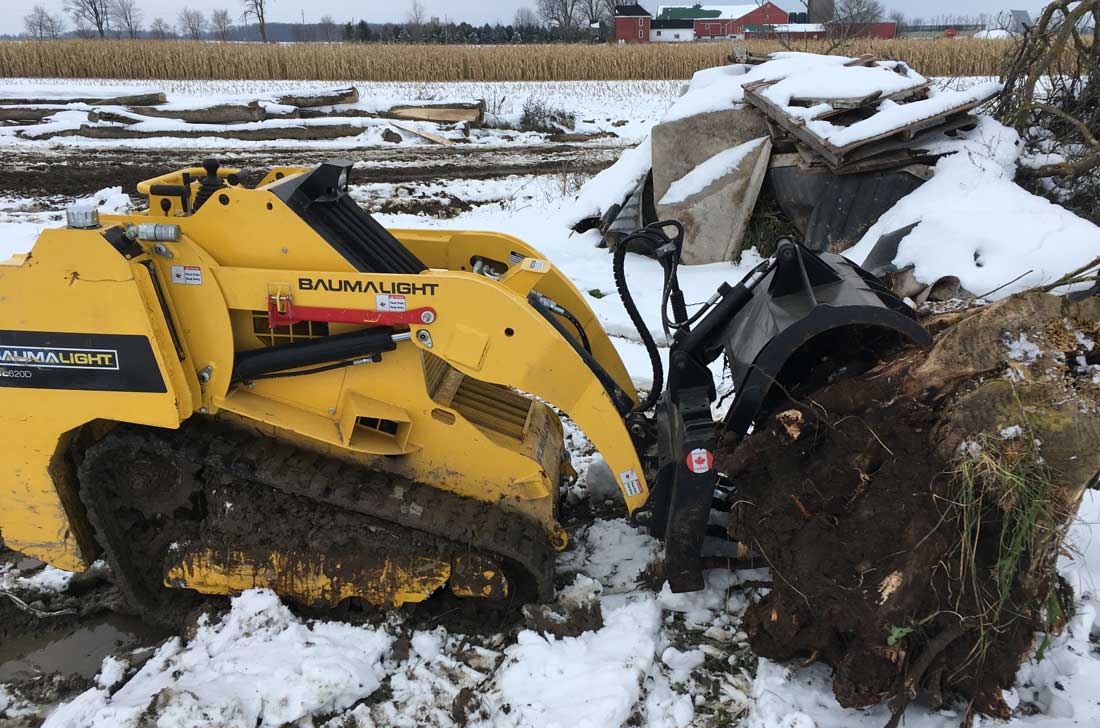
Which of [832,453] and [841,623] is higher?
[832,453]

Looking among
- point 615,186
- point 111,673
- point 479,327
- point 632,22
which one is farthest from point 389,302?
point 632,22

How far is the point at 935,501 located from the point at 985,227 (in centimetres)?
438

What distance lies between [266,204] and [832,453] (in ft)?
7.89

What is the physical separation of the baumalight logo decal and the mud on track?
8091mm

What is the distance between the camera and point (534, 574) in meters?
3.35

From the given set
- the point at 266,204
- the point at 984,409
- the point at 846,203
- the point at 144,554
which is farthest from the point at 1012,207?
the point at 144,554

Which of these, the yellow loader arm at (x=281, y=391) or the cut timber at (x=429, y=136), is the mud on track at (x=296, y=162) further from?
the yellow loader arm at (x=281, y=391)

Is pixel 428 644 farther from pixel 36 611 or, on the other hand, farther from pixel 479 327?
pixel 36 611

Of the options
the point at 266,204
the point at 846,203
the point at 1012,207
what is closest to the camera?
the point at 266,204

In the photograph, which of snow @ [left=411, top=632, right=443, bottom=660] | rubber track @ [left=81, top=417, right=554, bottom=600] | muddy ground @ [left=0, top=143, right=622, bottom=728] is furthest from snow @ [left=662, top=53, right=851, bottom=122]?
snow @ [left=411, top=632, right=443, bottom=660]

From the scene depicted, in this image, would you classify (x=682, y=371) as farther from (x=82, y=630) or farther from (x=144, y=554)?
(x=82, y=630)

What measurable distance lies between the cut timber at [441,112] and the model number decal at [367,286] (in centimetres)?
1494

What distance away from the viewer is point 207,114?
1585 centimetres

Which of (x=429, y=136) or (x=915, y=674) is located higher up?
(x=429, y=136)
